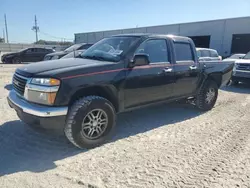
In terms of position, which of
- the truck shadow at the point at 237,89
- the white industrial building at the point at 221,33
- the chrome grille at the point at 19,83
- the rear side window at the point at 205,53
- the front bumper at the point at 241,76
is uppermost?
the white industrial building at the point at 221,33

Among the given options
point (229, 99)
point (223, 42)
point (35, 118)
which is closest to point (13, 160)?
point (35, 118)

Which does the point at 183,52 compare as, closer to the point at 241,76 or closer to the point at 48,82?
the point at 48,82

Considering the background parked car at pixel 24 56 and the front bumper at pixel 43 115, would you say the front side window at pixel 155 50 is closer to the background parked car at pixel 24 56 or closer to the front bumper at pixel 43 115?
the front bumper at pixel 43 115

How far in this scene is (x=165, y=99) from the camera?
5.14m

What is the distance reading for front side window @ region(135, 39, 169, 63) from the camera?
4.67m

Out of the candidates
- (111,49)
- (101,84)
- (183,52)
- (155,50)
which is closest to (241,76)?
(183,52)

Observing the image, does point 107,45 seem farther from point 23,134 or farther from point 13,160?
point 13,160

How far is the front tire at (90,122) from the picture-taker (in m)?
3.64

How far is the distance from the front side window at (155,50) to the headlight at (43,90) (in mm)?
1743

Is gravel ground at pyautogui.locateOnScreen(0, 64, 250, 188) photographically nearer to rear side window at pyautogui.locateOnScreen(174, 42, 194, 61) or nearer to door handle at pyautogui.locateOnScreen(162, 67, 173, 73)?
door handle at pyautogui.locateOnScreen(162, 67, 173, 73)

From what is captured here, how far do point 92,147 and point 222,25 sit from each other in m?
26.7

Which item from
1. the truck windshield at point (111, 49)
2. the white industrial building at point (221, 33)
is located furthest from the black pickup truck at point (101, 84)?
the white industrial building at point (221, 33)

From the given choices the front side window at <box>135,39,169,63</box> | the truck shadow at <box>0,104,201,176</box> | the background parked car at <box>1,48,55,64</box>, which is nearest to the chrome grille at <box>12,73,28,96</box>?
the truck shadow at <box>0,104,201,176</box>

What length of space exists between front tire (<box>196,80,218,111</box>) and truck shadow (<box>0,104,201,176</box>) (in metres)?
0.51
